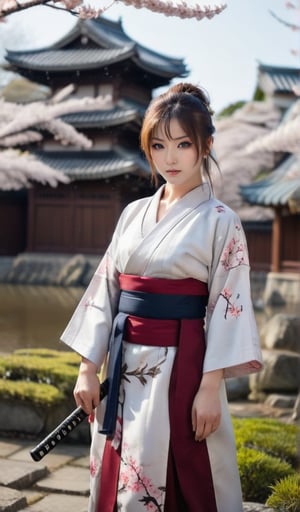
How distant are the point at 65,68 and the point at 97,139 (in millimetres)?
2427

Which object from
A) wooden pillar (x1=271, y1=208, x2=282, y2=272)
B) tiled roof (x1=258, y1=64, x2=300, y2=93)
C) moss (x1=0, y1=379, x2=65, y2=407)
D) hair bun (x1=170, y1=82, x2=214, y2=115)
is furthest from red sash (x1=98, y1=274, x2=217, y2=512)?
tiled roof (x1=258, y1=64, x2=300, y2=93)

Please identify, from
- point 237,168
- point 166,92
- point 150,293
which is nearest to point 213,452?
point 150,293

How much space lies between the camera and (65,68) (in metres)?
20.5

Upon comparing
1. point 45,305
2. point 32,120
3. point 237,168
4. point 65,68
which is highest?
point 65,68

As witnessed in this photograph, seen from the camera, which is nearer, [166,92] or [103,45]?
[166,92]

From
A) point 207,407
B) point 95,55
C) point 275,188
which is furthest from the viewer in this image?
point 95,55

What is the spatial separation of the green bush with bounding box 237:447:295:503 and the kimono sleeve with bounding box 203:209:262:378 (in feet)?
4.12

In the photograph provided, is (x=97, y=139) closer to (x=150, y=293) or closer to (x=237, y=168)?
(x=237, y=168)

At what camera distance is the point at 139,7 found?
356 cm

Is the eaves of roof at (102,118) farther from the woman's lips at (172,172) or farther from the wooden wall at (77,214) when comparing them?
the woman's lips at (172,172)

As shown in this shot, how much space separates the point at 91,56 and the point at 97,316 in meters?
19.7

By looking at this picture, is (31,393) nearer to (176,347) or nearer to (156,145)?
(176,347)

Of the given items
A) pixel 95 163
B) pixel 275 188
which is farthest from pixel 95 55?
pixel 275 188

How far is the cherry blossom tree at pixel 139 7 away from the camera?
132 inches
